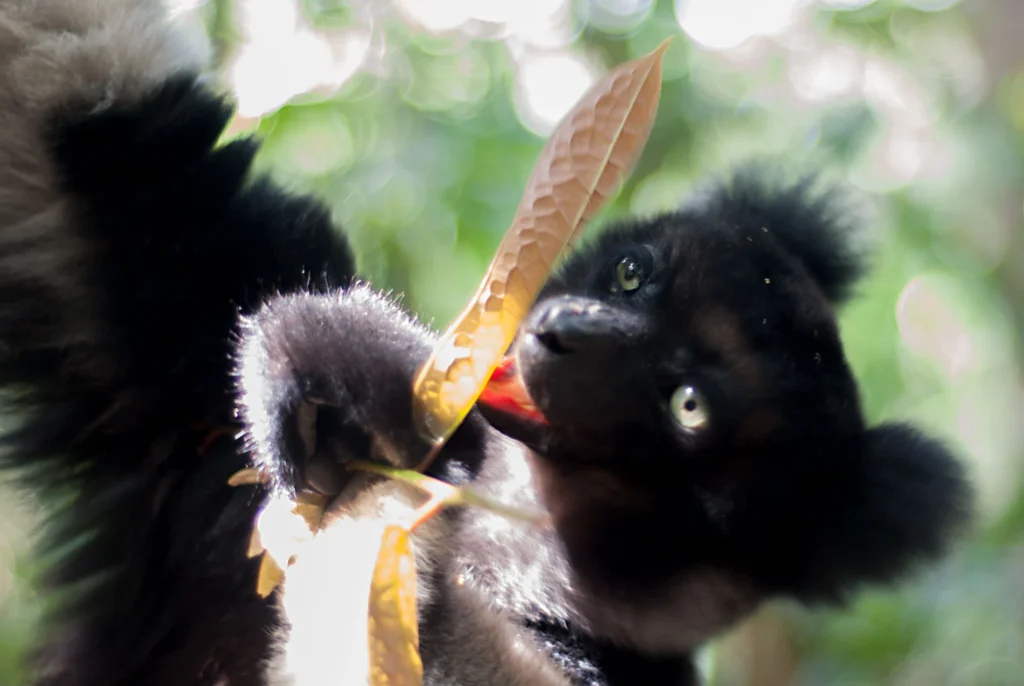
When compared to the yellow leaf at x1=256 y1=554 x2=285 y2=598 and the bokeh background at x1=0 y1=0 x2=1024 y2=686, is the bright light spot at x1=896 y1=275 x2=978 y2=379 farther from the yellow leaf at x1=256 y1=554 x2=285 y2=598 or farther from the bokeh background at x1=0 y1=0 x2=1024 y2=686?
the yellow leaf at x1=256 y1=554 x2=285 y2=598

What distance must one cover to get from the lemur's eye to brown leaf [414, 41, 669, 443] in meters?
0.20

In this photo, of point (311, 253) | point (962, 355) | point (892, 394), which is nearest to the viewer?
point (311, 253)

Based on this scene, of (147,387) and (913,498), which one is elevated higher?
(913,498)

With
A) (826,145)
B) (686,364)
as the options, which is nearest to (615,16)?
(826,145)

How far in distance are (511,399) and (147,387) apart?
424mm

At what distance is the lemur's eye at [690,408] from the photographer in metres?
0.79

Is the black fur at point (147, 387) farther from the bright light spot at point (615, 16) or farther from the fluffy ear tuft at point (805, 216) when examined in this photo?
the bright light spot at point (615, 16)

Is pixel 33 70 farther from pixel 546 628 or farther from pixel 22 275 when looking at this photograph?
pixel 546 628

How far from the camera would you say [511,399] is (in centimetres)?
81

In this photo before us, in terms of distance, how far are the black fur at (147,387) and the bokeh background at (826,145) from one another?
2.35 feet

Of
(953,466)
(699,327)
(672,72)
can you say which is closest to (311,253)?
(699,327)

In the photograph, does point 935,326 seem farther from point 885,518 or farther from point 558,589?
point 558,589

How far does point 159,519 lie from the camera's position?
3.14 feet

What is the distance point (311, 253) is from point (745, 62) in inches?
54.2
